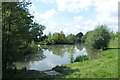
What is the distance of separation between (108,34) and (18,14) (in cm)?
3688

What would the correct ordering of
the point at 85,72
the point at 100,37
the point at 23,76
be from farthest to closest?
the point at 100,37
the point at 23,76
the point at 85,72

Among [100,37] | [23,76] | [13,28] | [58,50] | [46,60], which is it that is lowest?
[46,60]

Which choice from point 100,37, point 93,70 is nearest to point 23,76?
point 93,70

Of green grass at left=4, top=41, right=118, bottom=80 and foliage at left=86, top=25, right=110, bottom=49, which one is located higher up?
foliage at left=86, top=25, right=110, bottom=49

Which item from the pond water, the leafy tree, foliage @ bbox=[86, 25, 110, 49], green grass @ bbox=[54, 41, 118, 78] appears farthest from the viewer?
the leafy tree

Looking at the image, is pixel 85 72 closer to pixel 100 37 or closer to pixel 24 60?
pixel 24 60

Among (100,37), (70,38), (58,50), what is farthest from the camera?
(70,38)

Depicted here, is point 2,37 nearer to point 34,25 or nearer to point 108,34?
point 34,25

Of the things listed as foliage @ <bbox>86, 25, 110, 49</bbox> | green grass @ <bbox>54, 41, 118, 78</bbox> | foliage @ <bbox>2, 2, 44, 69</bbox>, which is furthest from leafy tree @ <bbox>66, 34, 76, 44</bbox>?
foliage @ <bbox>2, 2, 44, 69</bbox>

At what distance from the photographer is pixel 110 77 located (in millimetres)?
12078

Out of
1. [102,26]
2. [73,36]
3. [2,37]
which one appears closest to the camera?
[2,37]

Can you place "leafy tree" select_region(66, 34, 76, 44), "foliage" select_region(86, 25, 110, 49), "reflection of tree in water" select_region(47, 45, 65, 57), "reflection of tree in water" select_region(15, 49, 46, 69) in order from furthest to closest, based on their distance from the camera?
"leafy tree" select_region(66, 34, 76, 44) → "foliage" select_region(86, 25, 110, 49) → "reflection of tree in water" select_region(47, 45, 65, 57) → "reflection of tree in water" select_region(15, 49, 46, 69)

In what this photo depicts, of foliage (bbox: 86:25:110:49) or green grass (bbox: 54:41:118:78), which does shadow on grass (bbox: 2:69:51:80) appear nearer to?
green grass (bbox: 54:41:118:78)

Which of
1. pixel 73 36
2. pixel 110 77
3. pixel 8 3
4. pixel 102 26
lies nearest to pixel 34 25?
pixel 8 3
